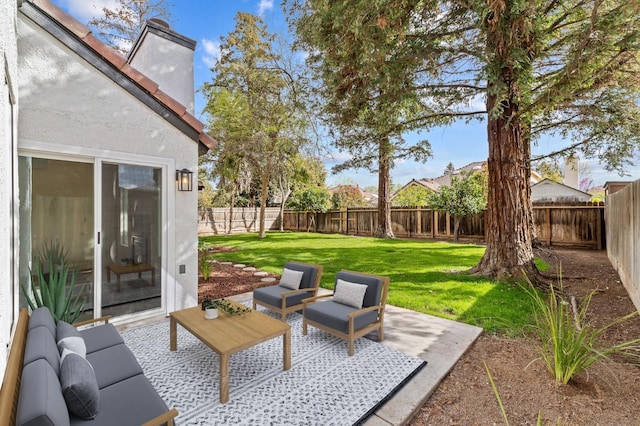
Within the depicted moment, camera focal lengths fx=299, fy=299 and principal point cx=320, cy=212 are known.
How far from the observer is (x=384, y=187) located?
15.3 meters

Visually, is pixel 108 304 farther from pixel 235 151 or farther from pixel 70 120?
pixel 235 151

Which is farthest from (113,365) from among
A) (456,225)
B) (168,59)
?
(456,225)

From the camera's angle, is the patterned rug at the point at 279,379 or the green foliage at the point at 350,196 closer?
the patterned rug at the point at 279,379

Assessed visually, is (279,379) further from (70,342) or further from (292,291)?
(70,342)

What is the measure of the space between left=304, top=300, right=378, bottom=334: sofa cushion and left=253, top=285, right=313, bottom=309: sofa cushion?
59 centimetres

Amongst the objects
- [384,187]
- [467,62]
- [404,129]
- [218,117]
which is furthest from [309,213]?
[467,62]

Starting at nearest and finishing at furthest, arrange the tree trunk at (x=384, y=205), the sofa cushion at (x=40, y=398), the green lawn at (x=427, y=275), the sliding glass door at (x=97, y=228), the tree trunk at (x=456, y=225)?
1. the sofa cushion at (x=40, y=398)
2. the sliding glass door at (x=97, y=228)
3. the green lawn at (x=427, y=275)
4. the tree trunk at (x=456, y=225)
5. the tree trunk at (x=384, y=205)

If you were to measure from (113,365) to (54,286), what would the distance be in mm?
1999

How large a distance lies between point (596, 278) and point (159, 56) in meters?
10.3

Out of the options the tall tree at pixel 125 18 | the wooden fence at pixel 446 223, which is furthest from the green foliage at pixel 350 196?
the tall tree at pixel 125 18

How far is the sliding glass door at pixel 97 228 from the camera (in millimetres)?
3939

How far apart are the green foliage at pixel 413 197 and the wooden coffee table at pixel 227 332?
19416 mm

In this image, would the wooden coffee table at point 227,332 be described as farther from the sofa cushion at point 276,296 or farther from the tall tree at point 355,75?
the tall tree at point 355,75

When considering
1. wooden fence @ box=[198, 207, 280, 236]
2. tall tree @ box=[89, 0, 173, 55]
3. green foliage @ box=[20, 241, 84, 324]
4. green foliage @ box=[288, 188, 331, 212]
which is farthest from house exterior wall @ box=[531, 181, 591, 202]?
tall tree @ box=[89, 0, 173, 55]
